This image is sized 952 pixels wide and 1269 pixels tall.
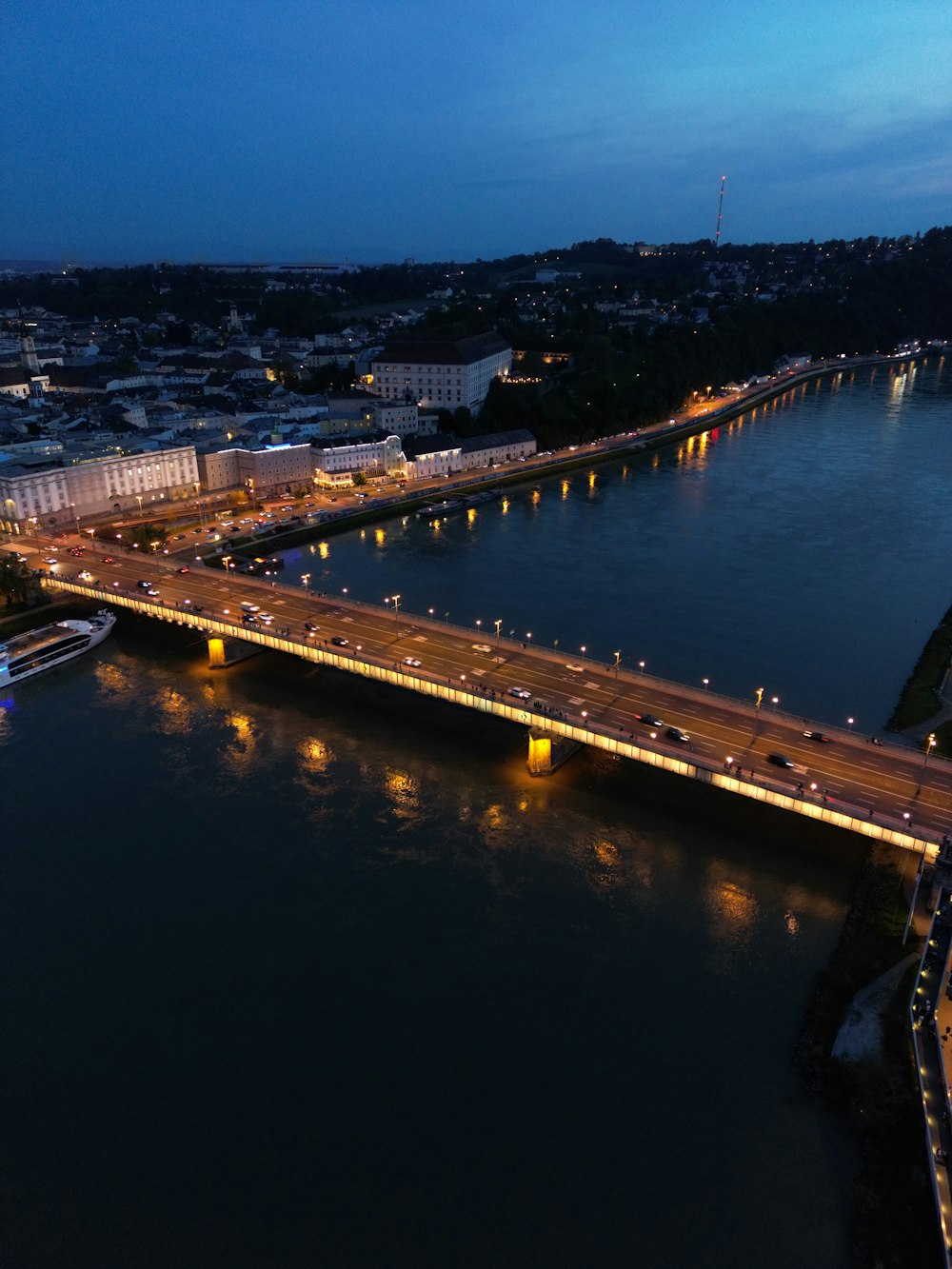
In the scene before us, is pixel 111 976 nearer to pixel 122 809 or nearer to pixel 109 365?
pixel 122 809

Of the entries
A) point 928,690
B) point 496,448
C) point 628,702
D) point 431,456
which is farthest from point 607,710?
point 496,448

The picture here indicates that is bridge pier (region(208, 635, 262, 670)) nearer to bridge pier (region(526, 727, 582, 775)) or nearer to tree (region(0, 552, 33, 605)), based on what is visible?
tree (region(0, 552, 33, 605))

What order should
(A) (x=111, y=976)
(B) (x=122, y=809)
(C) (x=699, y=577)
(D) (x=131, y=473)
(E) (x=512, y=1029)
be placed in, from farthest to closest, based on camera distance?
(D) (x=131, y=473) < (C) (x=699, y=577) < (B) (x=122, y=809) < (A) (x=111, y=976) < (E) (x=512, y=1029)

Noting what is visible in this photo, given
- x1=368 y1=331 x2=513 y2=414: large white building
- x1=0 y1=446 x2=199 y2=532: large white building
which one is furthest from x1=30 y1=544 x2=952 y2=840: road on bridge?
x1=368 y1=331 x2=513 y2=414: large white building

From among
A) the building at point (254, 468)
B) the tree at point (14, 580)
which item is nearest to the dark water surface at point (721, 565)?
the building at point (254, 468)

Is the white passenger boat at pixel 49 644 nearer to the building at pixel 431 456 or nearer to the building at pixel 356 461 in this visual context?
the building at pixel 356 461

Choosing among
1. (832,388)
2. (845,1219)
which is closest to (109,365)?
(832,388)

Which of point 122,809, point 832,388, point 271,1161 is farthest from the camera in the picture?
point 832,388
